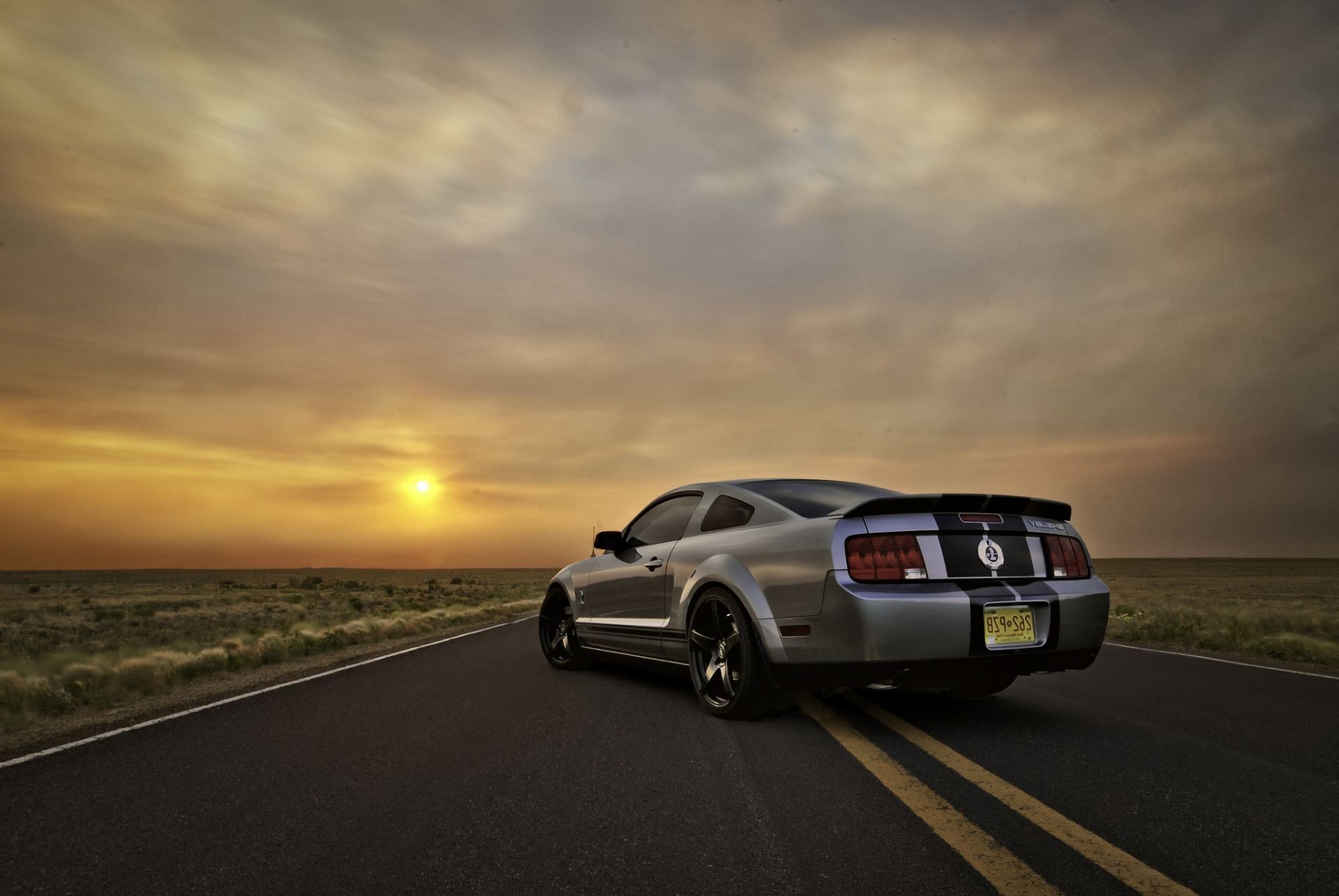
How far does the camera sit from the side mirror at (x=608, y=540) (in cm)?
701

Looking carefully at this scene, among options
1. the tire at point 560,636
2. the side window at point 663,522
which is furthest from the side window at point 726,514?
the tire at point 560,636

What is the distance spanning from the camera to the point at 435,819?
3338 mm

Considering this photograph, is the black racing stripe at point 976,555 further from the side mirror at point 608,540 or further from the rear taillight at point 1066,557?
the side mirror at point 608,540

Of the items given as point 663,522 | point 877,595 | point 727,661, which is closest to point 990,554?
point 877,595

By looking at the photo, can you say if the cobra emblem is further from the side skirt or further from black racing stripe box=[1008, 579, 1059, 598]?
the side skirt

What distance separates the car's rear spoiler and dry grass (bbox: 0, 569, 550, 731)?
6.40 m

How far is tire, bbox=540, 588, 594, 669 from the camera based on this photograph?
25.9 ft

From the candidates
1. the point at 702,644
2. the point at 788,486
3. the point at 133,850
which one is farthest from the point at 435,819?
the point at 788,486

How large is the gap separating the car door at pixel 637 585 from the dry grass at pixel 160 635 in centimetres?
437

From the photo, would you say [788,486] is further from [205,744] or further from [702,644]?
[205,744]

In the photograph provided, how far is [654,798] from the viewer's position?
3580mm

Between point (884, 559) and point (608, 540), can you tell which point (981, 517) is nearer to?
point (884, 559)

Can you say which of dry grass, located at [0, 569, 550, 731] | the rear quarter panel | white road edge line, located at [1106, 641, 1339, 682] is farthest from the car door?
white road edge line, located at [1106, 641, 1339, 682]

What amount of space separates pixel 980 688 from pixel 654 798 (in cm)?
277
